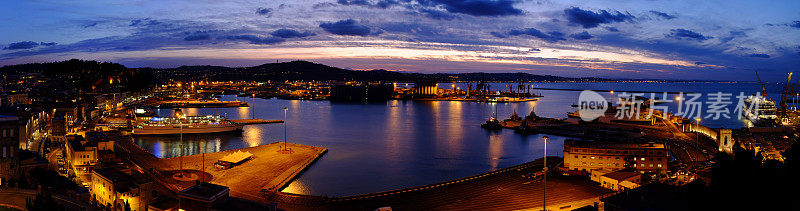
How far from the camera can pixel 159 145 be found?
49.7ft

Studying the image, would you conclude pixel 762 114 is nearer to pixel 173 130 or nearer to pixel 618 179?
pixel 618 179

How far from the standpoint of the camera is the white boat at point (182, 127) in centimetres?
1708

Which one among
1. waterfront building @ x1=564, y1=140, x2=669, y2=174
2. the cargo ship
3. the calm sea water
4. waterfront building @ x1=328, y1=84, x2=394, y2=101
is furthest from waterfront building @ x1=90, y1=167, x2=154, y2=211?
waterfront building @ x1=328, y1=84, x2=394, y2=101

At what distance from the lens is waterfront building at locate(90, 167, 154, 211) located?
22.5 feet

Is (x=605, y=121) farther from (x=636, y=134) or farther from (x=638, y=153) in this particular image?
(x=638, y=153)

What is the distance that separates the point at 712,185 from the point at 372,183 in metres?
6.41

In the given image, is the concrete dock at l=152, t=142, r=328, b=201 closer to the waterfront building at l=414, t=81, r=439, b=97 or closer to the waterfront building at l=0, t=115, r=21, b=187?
the waterfront building at l=0, t=115, r=21, b=187

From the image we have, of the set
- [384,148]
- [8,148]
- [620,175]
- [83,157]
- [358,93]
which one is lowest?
[384,148]

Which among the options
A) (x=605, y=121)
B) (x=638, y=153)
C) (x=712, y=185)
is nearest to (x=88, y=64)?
(x=605, y=121)

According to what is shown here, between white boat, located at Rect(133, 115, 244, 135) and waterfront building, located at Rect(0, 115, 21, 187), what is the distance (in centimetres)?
1044

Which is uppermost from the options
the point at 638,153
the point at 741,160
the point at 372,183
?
the point at 741,160

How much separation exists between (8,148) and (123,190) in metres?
1.54

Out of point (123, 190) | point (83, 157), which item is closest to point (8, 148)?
point (123, 190)

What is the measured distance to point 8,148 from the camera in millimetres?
6578
